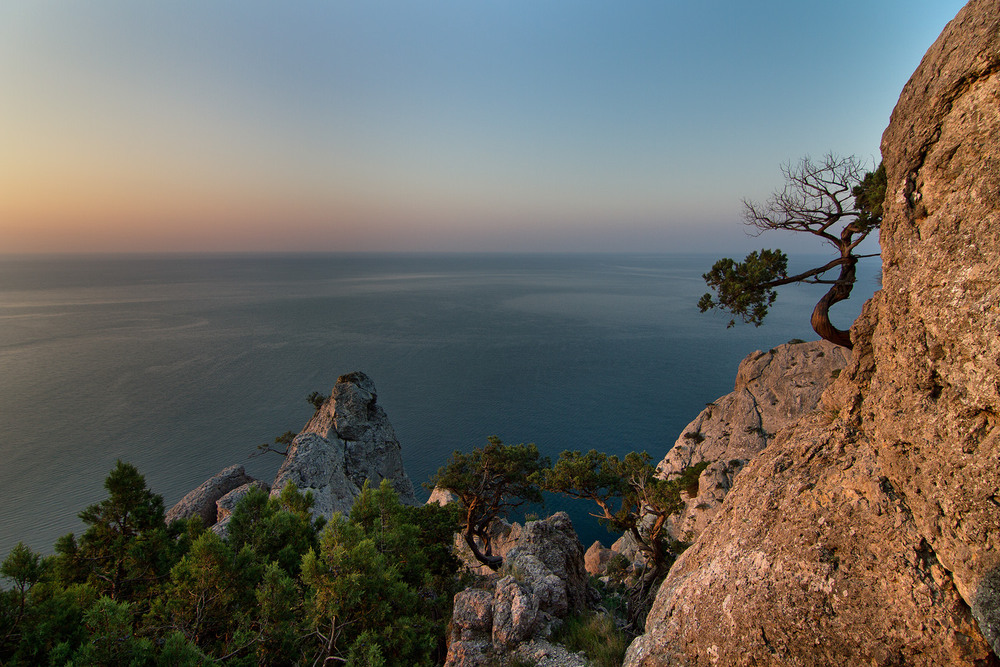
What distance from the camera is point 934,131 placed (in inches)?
180

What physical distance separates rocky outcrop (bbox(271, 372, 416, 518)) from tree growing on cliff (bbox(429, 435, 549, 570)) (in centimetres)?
576

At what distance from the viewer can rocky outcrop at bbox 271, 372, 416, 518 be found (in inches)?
914

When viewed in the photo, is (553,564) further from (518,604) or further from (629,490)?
(629,490)

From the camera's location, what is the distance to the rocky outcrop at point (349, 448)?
2322 centimetres

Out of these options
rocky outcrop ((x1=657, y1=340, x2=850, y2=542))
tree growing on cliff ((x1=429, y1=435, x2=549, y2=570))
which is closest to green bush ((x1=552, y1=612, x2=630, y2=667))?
tree growing on cliff ((x1=429, y1=435, x2=549, y2=570))

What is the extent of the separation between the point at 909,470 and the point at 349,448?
28547 millimetres

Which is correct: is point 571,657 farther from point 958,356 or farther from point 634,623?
point 958,356

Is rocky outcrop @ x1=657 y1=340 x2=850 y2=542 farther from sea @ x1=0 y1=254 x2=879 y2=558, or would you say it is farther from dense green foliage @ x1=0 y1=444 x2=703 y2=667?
sea @ x1=0 y1=254 x2=879 y2=558

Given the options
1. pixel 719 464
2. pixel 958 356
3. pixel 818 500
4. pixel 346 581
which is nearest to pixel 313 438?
pixel 346 581

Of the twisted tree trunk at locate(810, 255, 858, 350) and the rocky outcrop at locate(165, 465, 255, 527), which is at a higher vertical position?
the twisted tree trunk at locate(810, 255, 858, 350)

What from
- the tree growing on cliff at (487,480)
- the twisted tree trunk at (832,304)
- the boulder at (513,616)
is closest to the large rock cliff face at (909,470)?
the boulder at (513,616)

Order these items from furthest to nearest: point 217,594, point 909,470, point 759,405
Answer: point 759,405 < point 217,594 < point 909,470

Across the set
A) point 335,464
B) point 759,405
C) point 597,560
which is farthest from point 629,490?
point 335,464

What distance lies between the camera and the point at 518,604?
28.3 ft
